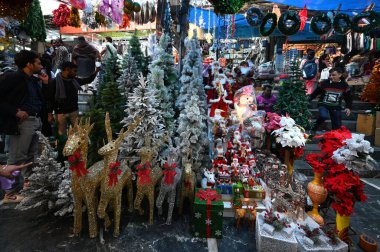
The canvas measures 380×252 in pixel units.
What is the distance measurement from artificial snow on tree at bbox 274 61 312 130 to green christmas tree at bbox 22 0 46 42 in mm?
6607

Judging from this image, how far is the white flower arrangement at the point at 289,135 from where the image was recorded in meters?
3.68

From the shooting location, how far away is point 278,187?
11.1 ft

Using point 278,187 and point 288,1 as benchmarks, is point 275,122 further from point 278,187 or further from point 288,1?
point 288,1

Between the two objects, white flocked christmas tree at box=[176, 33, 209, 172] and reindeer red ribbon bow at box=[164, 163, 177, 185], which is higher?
white flocked christmas tree at box=[176, 33, 209, 172]

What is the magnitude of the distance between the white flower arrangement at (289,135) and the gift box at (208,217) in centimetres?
154

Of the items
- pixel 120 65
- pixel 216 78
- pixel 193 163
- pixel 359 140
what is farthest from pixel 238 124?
pixel 120 65

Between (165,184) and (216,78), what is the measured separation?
2321mm

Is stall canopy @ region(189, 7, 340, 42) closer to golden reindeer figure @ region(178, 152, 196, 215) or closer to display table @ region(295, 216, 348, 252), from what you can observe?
golden reindeer figure @ region(178, 152, 196, 215)

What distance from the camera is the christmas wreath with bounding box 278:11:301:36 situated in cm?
599

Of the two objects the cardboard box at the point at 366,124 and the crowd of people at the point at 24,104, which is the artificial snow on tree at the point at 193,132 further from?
the cardboard box at the point at 366,124

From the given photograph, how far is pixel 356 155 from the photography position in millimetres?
2512

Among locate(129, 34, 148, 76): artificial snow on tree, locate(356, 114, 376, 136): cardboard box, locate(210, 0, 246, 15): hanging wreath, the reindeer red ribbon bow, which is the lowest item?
the reindeer red ribbon bow

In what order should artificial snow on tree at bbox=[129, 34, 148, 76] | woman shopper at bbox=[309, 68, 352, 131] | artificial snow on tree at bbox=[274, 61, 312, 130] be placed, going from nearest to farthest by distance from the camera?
artificial snow on tree at bbox=[129, 34, 148, 76] < artificial snow on tree at bbox=[274, 61, 312, 130] < woman shopper at bbox=[309, 68, 352, 131]

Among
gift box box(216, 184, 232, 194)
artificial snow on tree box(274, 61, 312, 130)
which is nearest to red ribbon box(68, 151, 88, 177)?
gift box box(216, 184, 232, 194)
